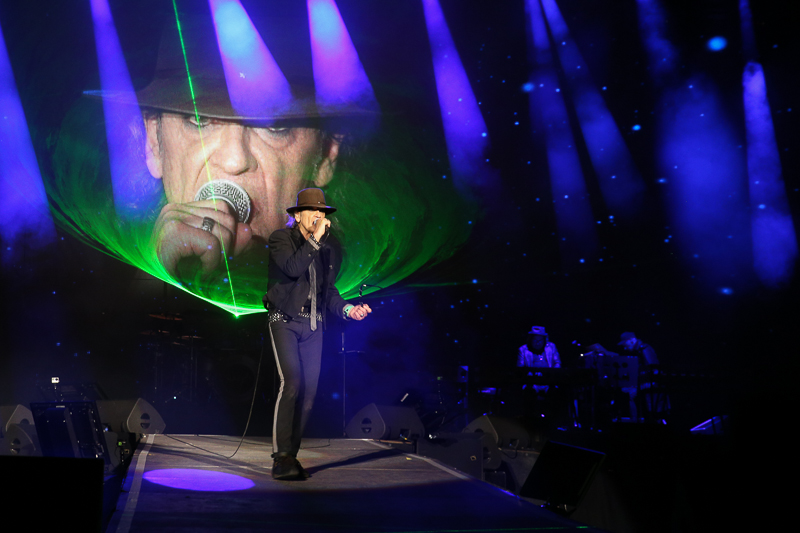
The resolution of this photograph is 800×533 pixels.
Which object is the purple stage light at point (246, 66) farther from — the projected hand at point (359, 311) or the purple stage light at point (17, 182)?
the projected hand at point (359, 311)

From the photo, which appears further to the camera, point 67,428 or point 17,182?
point 17,182

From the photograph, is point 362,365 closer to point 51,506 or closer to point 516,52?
point 516,52

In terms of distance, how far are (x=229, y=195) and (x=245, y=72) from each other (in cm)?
161

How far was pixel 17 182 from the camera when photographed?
7.73 metres

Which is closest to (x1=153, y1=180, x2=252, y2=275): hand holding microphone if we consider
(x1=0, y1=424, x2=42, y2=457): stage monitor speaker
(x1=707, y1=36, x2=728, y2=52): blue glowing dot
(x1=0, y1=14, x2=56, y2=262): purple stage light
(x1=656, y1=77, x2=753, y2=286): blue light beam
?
(x1=0, y1=14, x2=56, y2=262): purple stage light

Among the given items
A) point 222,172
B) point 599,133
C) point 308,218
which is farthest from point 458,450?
point 599,133

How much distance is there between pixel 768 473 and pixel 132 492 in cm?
285

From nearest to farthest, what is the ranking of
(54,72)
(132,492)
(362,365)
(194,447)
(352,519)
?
(352,519) < (132,492) < (194,447) < (54,72) < (362,365)

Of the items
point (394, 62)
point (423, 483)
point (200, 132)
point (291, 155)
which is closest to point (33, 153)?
point (200, 132)

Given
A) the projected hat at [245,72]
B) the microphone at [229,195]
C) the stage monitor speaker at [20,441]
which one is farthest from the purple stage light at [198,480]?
the projected hat at [245,72]

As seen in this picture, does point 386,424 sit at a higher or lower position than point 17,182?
lower

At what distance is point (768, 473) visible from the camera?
2.83 meters

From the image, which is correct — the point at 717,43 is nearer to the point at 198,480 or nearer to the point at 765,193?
the point at 765,193

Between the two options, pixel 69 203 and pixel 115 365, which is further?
pixel 115 365
